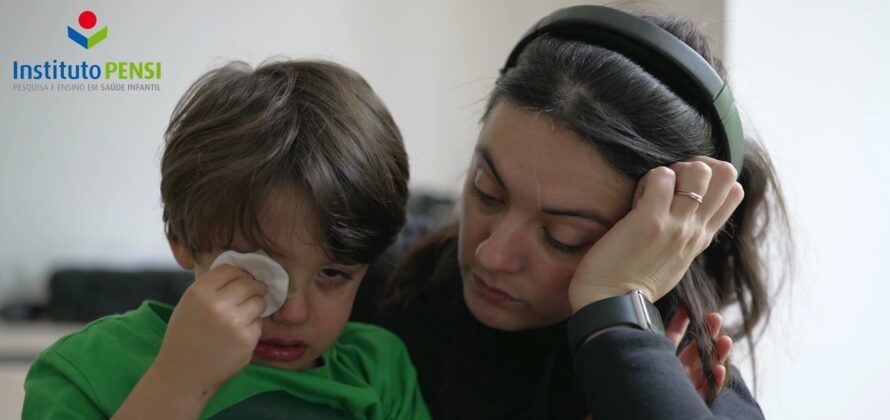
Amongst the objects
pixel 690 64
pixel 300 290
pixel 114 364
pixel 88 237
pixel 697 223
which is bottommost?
pixel 88 237

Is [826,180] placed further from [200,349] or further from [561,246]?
[200,349]

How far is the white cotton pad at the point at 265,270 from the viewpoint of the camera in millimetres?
942

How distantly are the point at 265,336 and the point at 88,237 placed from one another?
0.96 m

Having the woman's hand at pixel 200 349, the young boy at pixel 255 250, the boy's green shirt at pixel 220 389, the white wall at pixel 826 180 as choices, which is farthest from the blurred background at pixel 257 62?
the woman's hand at pixel 200 349

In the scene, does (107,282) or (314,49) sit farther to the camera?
(107,282)

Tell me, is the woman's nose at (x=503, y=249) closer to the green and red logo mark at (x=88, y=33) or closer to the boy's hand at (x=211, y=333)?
the boy's hand at (x=211, y=333)

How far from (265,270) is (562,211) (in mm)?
359

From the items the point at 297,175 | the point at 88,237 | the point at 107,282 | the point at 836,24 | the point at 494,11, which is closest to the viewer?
the point at 297,175

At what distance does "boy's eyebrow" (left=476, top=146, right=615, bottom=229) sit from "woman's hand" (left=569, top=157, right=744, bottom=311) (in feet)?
0.09

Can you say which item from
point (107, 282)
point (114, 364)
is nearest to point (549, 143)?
point (114, 364)

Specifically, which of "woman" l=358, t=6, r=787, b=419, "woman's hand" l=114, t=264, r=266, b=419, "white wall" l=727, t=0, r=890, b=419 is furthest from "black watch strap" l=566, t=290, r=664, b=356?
"white wall" l=727, t=0, r=890, b=419

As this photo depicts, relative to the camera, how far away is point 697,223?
3.36 feet

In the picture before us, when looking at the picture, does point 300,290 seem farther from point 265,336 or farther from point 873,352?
point 873,352

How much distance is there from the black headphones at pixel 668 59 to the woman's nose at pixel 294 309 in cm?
49
